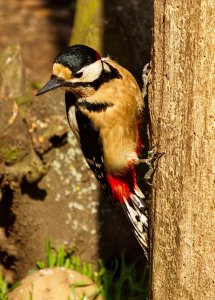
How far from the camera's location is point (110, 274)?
6.02 meters

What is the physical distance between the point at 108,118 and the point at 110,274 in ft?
5.43

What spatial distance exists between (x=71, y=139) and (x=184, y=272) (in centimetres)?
218

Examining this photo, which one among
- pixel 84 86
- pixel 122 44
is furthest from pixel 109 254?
pixel 84 86

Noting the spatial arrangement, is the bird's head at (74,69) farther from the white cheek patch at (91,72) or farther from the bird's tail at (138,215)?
the bird's tail at (138,215)

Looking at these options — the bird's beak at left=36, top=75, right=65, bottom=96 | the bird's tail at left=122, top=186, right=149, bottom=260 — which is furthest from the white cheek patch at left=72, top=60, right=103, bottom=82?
the bird's tail at left=122, top=186, right=149, bottom=260

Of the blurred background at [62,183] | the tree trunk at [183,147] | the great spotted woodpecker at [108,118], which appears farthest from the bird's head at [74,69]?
the blurred background at [62,183]

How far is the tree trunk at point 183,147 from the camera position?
3.85 m

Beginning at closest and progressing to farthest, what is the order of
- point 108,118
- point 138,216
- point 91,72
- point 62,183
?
point 91,72 < point 108,118 < point 138,216 < point 62,183

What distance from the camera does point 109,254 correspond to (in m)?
6.32

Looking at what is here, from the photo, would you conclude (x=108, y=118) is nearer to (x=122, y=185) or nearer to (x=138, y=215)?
(x=122, y=185)

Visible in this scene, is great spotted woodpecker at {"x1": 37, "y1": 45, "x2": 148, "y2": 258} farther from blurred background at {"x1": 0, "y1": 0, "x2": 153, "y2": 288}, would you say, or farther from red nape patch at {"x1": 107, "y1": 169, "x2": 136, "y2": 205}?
blurred background at {"x1": 0, "y1": 0, "x2": 153, "y2": 288}

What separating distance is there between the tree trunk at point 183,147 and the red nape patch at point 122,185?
2.12 ft

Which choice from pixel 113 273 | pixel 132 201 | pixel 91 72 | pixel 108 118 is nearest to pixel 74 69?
pixel 91 72

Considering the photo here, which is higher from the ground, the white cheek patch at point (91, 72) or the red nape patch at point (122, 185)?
the white cheek patch at point (91, 72)
